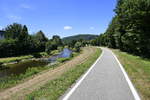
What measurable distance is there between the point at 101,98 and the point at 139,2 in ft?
69.5

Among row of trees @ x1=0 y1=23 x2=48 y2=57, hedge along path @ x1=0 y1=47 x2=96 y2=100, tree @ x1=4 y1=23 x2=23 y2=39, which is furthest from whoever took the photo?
tree @ x1=4 y1=23 x2=23 y2=39

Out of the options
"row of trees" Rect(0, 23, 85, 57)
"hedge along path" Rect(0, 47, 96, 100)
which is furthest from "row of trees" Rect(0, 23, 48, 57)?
"hedge along path" Rect(0, 47, 96, 100)

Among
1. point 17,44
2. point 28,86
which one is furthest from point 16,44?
point 28,86

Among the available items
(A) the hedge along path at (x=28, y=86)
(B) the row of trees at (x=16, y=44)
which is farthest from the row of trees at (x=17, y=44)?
(A) the hedge along path at (x=28, y=86)

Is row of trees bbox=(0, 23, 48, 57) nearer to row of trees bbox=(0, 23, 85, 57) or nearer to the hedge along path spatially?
row of trees bbox=(0, 23, 85, 57)

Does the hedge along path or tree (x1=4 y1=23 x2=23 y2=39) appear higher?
tree (x1=4 y1=23 x2=23 y2=39)

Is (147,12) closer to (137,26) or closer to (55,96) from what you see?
(137,26)

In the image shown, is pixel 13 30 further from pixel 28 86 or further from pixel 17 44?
pixel 28 86

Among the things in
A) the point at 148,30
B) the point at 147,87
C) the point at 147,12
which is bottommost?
the point at 147,87

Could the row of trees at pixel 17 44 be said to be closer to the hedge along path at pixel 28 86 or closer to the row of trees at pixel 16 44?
the row of trees at pixel 16 44

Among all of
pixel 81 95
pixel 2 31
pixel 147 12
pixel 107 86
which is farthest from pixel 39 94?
pixel 2 31

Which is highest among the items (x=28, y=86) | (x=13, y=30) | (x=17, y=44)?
(x=13, y=30)

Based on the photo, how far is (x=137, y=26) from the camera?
26688 mm

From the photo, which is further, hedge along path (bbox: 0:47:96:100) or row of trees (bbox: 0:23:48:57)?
row of trees (bbox: 0:23:48:57)
